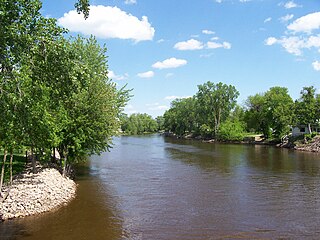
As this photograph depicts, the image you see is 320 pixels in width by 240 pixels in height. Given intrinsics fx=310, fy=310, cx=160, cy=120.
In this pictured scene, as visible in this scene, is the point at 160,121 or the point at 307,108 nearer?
the point at 307,108

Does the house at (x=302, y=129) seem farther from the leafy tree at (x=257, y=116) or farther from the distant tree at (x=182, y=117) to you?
the distant tree at (x=182, y=117)

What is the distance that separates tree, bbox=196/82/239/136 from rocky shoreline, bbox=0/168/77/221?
7174 centimetres

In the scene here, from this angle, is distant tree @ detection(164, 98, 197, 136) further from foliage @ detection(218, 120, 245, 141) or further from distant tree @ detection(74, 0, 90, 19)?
distant tree @ detection(74, 0, 90, 19)

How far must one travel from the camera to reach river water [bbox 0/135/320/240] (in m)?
13.7

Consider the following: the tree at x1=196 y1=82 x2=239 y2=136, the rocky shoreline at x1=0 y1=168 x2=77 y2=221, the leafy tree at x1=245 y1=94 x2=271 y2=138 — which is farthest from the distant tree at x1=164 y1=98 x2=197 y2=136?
the rocky shoreline at x1=0 y1=168 x2=77 y2=221

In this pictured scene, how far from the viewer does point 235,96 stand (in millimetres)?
90562

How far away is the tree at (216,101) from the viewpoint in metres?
90.4

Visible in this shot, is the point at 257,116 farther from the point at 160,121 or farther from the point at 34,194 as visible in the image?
the point at 160,121

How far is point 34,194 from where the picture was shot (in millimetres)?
16578

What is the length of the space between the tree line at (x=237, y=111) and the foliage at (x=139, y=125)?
17.9m

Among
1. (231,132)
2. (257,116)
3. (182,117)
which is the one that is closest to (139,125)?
(182,117)

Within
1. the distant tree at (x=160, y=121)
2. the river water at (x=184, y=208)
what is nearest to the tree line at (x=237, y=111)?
the river water at (x=184, y=208)

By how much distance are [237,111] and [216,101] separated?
999 inches

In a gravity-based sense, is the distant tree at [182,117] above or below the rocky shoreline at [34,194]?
above
